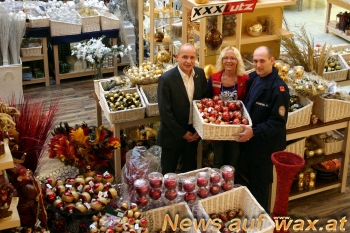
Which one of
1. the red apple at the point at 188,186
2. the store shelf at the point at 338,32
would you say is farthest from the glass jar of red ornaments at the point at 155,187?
the store shelf at the point at 338,32

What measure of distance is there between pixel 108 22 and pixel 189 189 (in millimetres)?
4201

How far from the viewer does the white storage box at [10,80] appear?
6.00m

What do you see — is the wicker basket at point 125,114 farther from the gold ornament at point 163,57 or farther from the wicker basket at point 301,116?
the wicker basket at point 301,116

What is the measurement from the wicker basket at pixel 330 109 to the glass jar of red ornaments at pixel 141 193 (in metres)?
1.82

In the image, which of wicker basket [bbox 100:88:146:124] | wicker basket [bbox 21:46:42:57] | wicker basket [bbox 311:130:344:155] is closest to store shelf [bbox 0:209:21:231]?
wicker basket [bbox 100:88:146:124]

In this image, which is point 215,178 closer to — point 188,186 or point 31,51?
point 188,186

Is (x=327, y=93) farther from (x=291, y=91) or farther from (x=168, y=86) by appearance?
(x=168, y=86)

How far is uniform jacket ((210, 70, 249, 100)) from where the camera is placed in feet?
12.7

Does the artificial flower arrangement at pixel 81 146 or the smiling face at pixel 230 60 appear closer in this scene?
the artificial flower arrangement at pixel 81 146

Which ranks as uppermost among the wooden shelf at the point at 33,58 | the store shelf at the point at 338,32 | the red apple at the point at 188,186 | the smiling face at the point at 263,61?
the smiling face at the point at 263,61

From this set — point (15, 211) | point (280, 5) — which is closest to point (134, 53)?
point (280, 5)

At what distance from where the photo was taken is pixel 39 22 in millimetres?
6418

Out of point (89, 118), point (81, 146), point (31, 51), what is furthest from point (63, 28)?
point (81, 146)

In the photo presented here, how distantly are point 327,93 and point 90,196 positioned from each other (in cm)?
232
